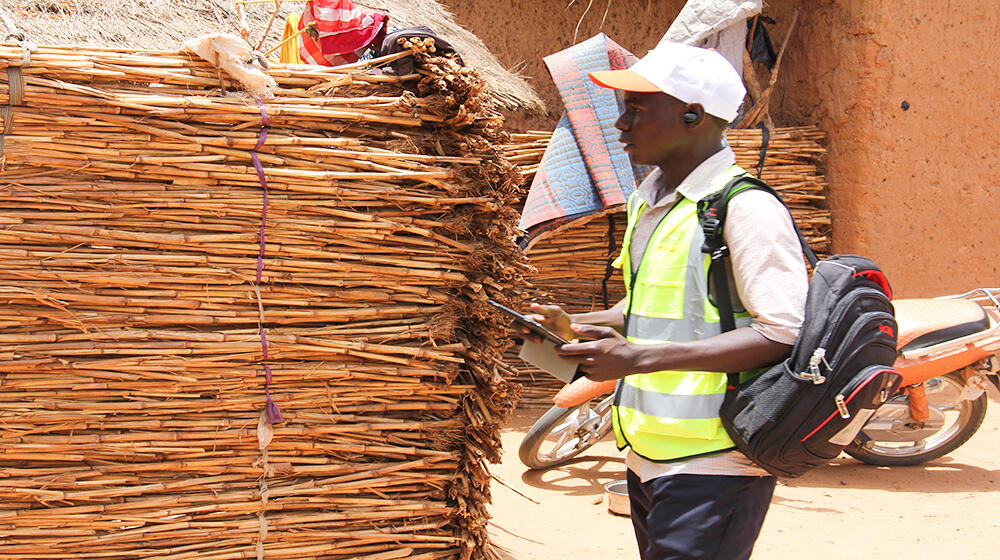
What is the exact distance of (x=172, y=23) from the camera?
200 inches

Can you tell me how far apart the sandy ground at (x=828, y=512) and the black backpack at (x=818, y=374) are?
4.95 feet

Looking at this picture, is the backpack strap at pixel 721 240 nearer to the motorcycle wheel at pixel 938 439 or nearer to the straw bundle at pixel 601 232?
the motorcycle wheel at pixel 938 439


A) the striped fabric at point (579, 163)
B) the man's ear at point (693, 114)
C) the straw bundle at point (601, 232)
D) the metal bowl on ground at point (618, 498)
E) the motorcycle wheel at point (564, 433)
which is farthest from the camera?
the straw bundle at point (601, 232)

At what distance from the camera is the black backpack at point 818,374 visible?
5.70 feet

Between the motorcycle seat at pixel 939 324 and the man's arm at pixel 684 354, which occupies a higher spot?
the man's arm at pixel 684 354

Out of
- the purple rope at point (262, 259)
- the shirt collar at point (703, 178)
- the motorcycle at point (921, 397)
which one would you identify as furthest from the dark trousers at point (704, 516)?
the motorcycle at point (921, 397)

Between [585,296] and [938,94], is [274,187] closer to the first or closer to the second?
[585,296]

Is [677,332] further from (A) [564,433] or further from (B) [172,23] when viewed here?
(B) [172,23]

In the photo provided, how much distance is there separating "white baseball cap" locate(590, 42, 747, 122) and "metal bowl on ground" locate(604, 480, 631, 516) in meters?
2.45

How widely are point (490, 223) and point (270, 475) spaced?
1072 mm

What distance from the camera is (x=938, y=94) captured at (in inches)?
227

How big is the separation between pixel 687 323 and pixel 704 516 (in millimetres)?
416

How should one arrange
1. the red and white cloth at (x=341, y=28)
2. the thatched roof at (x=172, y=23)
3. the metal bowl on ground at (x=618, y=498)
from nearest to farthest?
the red and white cloth at (x=341, y=28), the metal bowl on ground at (x=618, y=498), the thatched roof at (x=172, y=23)

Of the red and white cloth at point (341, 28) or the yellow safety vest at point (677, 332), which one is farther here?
the red and white cloth at point (341, 28)
